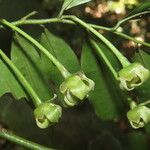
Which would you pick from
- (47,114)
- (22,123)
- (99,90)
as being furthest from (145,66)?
(22,123)

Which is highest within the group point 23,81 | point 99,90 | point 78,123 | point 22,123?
point 23,81

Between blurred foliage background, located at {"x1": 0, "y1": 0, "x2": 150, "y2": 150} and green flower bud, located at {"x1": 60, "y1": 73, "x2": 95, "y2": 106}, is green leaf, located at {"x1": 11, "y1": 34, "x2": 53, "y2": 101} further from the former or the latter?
blurred foliage background, located at {"x1": 0, "y1": 0, "x2": 150, "y2": 150}

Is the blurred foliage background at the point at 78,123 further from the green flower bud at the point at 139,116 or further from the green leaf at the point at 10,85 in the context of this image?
the green flower bud at the point at 139,116

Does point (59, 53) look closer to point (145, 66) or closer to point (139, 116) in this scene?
point (145, 66)

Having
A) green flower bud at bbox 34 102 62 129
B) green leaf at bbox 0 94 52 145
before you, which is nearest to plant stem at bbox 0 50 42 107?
green flower bud at bbox 34 102 62 129

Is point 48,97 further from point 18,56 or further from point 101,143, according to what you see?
point 101,143

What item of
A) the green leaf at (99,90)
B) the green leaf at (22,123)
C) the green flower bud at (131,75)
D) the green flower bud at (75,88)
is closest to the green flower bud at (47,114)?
the green flower bud at (75,88)
